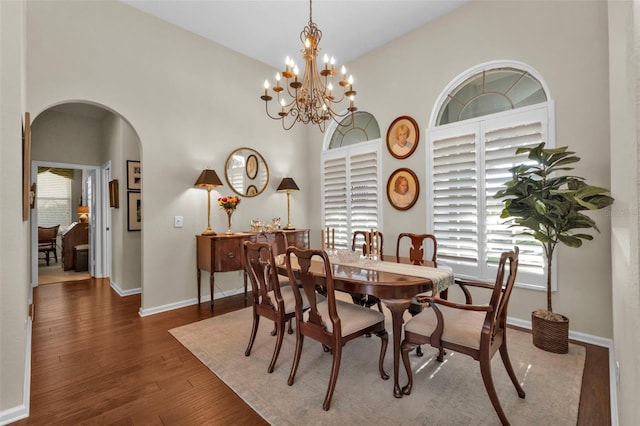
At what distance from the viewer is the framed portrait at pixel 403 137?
3951 mm

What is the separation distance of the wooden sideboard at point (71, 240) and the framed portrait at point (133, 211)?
2.76 metres

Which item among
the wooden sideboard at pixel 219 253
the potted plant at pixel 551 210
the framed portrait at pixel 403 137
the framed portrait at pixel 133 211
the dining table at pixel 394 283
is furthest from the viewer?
the framed portrait at pixel 133 211

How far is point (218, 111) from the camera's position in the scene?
14.0ft

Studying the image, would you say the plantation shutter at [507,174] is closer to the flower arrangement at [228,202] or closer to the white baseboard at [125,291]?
the flower arrangement at [228,202]

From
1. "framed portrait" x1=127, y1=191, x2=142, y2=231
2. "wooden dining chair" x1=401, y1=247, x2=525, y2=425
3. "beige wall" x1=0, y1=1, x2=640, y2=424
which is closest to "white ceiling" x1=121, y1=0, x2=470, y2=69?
"beige wall" x1=0, y1=1, x2=640, y2=424

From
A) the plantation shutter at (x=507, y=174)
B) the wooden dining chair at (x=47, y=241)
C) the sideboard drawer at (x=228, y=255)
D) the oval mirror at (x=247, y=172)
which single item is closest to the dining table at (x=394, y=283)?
the plantation shutter at (x=507, y=174)

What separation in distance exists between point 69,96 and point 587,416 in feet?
16.6

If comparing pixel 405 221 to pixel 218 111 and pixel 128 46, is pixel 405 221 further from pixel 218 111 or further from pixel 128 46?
pixel 128 46

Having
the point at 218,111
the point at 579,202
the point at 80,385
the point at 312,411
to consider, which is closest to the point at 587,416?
the point at 579,202

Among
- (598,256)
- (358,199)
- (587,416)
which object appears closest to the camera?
(587,416)

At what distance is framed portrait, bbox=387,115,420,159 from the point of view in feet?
13.0

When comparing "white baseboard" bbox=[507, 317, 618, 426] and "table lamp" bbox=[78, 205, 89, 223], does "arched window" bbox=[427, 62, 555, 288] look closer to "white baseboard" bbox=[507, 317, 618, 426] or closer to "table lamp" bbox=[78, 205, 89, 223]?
"white baseboard" bbox=[507, 317, 618, 426]

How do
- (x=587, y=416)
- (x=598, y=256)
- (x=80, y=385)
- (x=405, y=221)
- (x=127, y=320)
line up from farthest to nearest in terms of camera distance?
(x=405, y=221)
(x=127, y=320)
(x=598, y=256)
(x=80, y=385)
(x=587, y=416)

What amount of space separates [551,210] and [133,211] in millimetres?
5463
